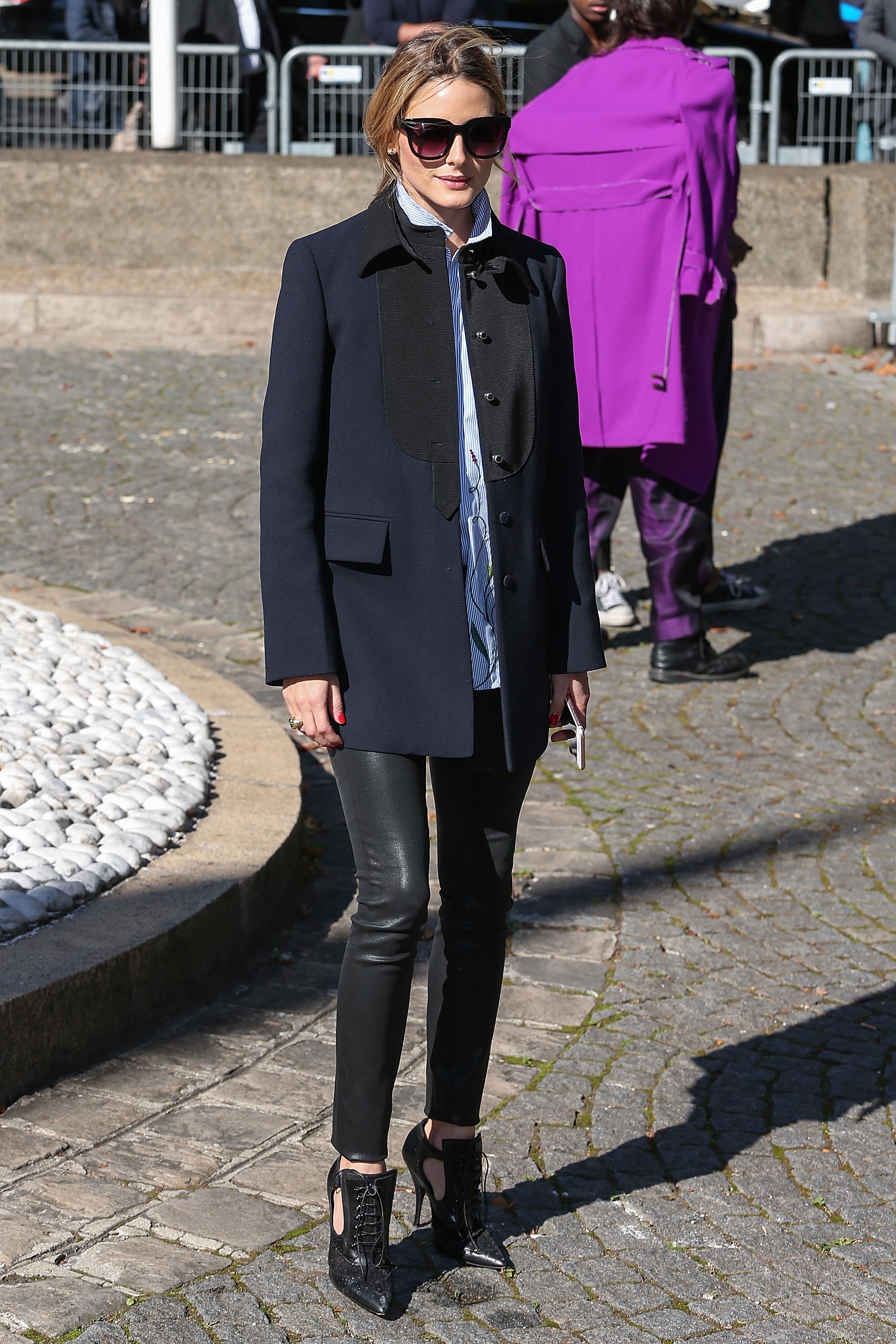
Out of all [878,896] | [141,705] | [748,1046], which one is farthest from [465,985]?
[141,705]

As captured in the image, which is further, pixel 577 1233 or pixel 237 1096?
pixel 237 1096

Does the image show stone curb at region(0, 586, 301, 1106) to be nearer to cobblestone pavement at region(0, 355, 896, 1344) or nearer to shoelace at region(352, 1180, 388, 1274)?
cobblestone pavement at region(0, 355, 896, 1344)

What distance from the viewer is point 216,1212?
10.4ft

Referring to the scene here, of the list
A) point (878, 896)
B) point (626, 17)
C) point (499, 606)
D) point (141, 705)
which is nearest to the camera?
point (499, 606)

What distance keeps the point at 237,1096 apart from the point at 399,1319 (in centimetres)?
85

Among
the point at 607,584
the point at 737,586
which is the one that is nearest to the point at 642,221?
the point at 607,584

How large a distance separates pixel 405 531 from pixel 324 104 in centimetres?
967

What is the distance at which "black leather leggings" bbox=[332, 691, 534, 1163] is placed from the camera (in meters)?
2.82

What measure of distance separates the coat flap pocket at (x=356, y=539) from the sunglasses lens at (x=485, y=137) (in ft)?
1.93

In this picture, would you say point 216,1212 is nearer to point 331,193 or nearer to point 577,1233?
point 577,1233

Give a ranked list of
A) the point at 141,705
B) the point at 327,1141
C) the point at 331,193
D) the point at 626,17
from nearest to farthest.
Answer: the point at 327,1141
the point at 141,705
the point at 626,17
the point at 331,193

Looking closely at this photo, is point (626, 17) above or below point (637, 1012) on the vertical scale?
above

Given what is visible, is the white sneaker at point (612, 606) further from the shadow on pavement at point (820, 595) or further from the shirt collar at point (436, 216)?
the shirt collar at point (436, 216)

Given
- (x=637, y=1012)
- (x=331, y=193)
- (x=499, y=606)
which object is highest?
(x=331, y=193)
